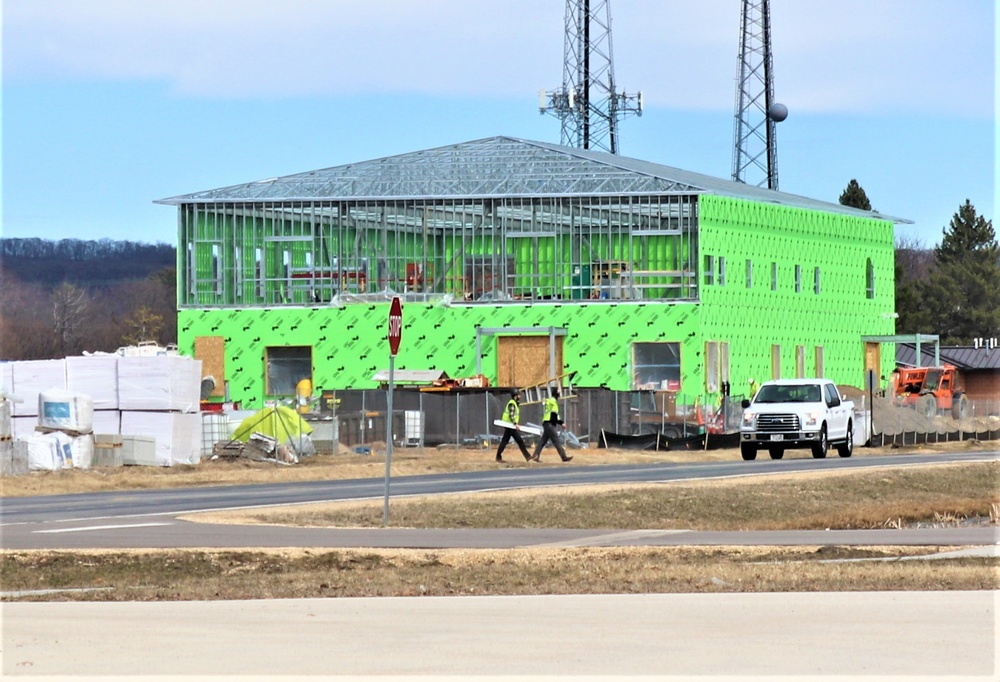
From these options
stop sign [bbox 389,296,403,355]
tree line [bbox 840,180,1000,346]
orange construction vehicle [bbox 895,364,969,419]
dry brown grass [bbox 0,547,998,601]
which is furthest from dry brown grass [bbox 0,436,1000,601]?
tree line [bbox 840,180,1000,346]

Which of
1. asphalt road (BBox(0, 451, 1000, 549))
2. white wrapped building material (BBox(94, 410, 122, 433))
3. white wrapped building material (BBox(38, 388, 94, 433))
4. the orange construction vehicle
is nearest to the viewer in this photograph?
asphalt road (BBox(0, 451, 1000, 549))

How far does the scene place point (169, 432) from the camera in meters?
44.8

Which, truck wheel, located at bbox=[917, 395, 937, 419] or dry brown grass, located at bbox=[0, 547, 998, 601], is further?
truck wheel, located at bbox=[917, 395, 937, 419]

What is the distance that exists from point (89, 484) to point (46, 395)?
461 centimetres

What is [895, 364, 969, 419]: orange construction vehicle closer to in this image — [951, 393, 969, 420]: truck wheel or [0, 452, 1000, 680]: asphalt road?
[951, 393, 969, 420]: truck wheel

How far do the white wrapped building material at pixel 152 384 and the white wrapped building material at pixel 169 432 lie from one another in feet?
0.69

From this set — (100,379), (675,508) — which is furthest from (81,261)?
(675,508)

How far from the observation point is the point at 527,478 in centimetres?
3741

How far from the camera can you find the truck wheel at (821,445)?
149 feet

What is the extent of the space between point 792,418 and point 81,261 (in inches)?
5023

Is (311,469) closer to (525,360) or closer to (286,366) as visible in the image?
(525,360)

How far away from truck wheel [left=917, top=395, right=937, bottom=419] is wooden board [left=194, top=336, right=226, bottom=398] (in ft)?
79.3

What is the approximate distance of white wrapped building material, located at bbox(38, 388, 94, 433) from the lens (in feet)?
136

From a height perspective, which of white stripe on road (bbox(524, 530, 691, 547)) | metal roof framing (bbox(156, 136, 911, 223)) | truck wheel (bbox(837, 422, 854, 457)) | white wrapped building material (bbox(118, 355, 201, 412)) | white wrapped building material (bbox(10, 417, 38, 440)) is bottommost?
white stripe on road (bbox(524, 530, 691, 547))
